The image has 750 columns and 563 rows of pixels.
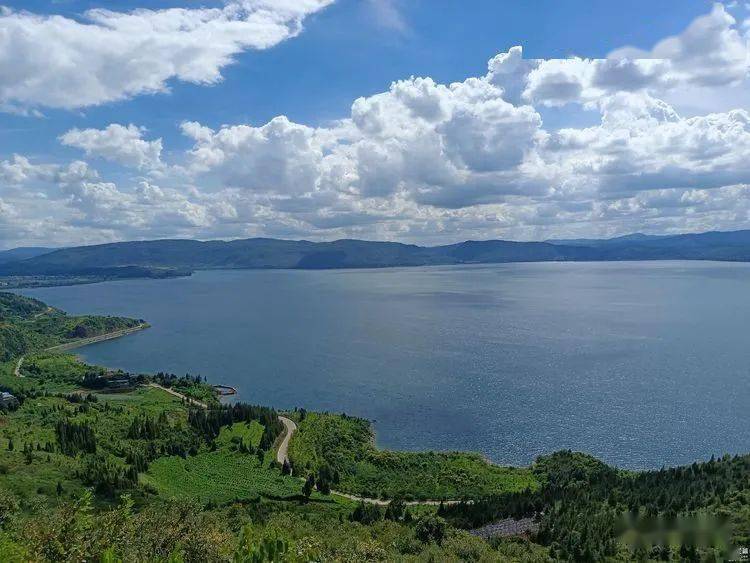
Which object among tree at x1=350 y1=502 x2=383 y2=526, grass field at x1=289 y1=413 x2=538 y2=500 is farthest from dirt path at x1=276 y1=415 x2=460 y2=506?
tree at x1=350 y1=502 x2=383 y2=526

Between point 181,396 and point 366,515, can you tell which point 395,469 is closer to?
point 366,515

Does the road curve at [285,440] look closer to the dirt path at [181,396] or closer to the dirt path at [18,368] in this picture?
the dirt path at [181,396]

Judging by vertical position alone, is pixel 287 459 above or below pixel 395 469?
above

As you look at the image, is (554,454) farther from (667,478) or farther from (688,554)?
(688,554)

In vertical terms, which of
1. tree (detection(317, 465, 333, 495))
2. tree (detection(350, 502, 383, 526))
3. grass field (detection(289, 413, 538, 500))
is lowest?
grass field (detection(289, 413, 538, 500))

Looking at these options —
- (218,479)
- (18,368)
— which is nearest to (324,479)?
(218,479)

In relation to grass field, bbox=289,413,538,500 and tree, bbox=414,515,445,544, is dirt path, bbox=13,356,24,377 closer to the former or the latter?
grass field, bbox=289,413,538,500

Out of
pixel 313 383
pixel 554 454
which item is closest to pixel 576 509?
pixel 554 454
